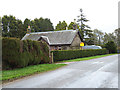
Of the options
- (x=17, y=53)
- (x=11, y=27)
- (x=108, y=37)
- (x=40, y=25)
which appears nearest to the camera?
(x=17, y=53)

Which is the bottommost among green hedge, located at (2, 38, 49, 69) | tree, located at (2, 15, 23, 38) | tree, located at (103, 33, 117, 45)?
green hedge, located at (2, 38, 49, 69)

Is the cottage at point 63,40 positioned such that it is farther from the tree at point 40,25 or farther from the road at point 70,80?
the tree at point 40,25

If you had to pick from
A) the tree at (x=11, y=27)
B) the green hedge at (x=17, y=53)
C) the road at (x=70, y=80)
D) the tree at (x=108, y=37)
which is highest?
the tree at (x=11, y=27)

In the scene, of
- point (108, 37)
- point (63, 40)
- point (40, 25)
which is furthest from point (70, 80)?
point (108, 37)

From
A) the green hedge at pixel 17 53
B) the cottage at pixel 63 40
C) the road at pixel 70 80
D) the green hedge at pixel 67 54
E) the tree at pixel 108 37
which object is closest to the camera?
the road at pixel 70 80

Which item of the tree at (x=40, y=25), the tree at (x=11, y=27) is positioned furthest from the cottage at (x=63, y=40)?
the tree at (x=40, y=25)

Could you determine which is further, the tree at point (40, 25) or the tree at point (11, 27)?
the tree at point (40, 25)

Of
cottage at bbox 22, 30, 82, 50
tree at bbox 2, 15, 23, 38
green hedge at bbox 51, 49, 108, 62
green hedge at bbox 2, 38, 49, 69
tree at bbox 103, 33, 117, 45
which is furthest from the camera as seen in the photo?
tree at bbox 103, 33, 117, 45

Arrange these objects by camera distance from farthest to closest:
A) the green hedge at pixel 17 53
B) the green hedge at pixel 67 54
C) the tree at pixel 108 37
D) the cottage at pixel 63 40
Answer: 1. the tree at pixel 108 37
2. the cottage at pixel 63 40
3. the green hedge at pixel 67 54
4. the green hedge at pixel 17 53

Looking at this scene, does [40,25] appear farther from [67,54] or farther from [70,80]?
[70,80]

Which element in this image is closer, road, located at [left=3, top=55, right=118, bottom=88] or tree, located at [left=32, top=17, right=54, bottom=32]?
road, located at [left=3, top=55, right=118, bottom=88]

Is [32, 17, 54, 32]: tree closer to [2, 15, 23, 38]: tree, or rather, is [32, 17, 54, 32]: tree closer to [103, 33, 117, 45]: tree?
[2, 15, 23, 38]: tree

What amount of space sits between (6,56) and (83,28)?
53334 mm

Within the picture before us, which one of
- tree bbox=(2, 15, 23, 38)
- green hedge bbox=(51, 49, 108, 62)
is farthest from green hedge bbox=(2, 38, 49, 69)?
tree bbox=(2, 15, 23, 38)
